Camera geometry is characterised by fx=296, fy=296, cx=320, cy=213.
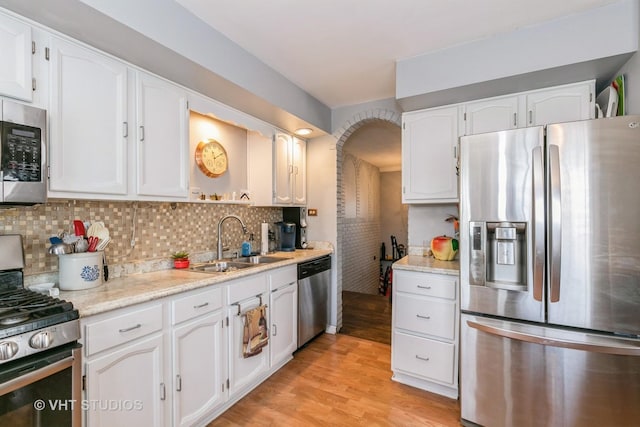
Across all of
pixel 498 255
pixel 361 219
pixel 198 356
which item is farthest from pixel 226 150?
pixel 361 219

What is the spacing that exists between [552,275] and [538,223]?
288 mm

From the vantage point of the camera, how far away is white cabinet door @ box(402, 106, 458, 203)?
8.20 ft

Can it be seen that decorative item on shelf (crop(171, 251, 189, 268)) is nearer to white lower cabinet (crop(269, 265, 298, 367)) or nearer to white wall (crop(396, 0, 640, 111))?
white lower cabinet (crop(269, 265, 298, 367))

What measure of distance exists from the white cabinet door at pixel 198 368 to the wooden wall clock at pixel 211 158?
128 centimetres

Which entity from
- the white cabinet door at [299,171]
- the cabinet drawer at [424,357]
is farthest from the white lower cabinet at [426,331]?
the white cabinet door at [299,171]

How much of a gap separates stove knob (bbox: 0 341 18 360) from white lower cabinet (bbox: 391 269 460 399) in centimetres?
213

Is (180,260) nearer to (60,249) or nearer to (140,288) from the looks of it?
(140,288)

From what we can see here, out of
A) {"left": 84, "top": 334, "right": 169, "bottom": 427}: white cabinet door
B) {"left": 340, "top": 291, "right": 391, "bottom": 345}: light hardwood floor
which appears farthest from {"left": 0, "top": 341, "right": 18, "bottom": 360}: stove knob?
{"left": 340, "top": 291, "right": 391, "bottom": 345}: light hardwood floor

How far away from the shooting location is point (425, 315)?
224 centimetres

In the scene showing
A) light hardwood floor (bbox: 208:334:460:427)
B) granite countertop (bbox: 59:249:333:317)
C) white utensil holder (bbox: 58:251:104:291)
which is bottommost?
light hardwood floor (bbox: 208:334:460:427)

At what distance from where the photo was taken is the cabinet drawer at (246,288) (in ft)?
6.67

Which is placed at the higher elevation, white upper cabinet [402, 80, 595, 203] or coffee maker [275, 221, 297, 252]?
white upper cabinet [402, 80, 595, 203]

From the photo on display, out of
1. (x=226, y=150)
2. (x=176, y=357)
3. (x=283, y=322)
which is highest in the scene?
(x=226, y=150)

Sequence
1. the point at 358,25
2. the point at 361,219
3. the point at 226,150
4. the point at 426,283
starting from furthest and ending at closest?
the point at 361,219, the point at 226,150, the point at 426,283, the point at 358,25
